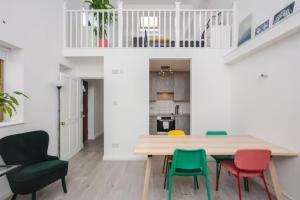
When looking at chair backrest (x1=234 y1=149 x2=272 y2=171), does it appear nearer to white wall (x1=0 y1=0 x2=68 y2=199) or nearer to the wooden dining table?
the wooden dining table

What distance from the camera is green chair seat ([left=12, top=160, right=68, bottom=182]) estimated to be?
2361 millimetres

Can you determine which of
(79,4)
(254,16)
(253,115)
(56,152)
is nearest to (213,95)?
(253,115)

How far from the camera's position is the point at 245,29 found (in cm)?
391

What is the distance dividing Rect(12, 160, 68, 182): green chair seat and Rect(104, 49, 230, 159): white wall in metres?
1.67

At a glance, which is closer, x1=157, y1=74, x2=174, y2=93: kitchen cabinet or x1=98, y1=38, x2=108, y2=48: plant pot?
x1=98, y1=38, x2=108, y2=48: plant pot

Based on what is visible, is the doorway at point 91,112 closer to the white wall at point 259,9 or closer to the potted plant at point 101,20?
the potted plant at point 101,20

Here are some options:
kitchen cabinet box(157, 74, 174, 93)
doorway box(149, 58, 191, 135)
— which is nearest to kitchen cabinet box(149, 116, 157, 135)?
doorway box(149, 58, 191, 135)

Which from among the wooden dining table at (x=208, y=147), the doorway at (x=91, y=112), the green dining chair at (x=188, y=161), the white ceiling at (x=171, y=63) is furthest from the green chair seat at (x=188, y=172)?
the doorway at (x=91, y=112)

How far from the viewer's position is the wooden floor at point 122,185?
281 centimetres

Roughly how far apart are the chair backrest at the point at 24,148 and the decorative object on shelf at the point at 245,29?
4321 mm

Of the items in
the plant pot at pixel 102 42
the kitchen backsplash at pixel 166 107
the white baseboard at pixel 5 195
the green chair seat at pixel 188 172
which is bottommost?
the white baseboard at pixel 5 195

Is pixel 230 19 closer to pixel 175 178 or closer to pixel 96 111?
pixel 175 178

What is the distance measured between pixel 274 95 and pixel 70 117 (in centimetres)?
436

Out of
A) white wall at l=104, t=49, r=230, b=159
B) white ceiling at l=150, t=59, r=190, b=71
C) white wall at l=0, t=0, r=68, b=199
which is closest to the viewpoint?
white wall at l=0, t=0, r=68, b=199
